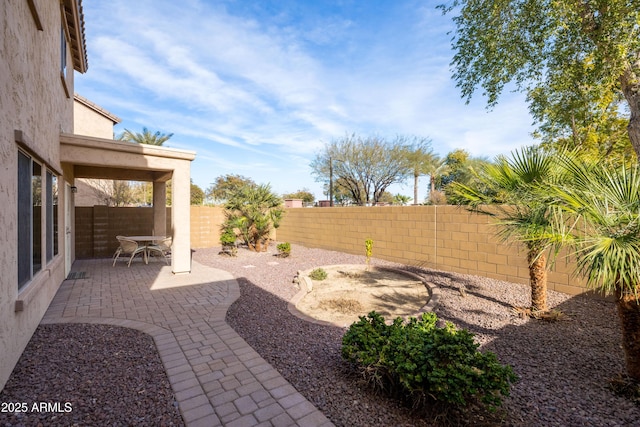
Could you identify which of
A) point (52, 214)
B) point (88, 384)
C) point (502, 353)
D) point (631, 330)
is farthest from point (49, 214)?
point (631, 330)

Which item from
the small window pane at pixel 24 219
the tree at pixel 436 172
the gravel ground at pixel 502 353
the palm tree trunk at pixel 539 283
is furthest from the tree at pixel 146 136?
the palm tree trunk at pixel 539 283

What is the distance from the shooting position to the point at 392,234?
1005cm

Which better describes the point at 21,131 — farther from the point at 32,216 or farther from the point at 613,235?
the point at 613,235

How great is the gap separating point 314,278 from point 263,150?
Answer: 77.3 ft

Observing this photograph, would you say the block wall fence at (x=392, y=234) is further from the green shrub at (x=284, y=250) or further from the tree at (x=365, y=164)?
the tree at (x=365, y=164)

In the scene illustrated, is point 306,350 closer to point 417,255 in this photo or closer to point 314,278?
point 314,278

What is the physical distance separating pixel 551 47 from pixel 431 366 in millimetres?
9326

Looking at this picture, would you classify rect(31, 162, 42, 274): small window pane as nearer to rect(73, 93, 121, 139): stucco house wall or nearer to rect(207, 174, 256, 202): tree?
rect(73, 93, 121, 139): stucco house wall

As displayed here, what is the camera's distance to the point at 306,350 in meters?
3.73

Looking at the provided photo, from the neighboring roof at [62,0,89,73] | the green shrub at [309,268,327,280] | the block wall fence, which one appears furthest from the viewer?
the green shrub at [309,268,327,280]

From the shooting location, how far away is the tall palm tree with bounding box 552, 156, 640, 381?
2371 millimetres

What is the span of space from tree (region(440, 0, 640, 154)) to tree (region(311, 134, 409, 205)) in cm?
1860

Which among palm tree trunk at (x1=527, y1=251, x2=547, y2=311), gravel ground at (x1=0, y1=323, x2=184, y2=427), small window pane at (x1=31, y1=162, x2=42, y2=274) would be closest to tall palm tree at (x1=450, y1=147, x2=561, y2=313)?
palm tree trunk at (x1=527, y1=251, x2=547, y2=311)

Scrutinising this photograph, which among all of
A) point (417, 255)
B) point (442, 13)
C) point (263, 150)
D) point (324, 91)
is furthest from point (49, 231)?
point (263, 150)
